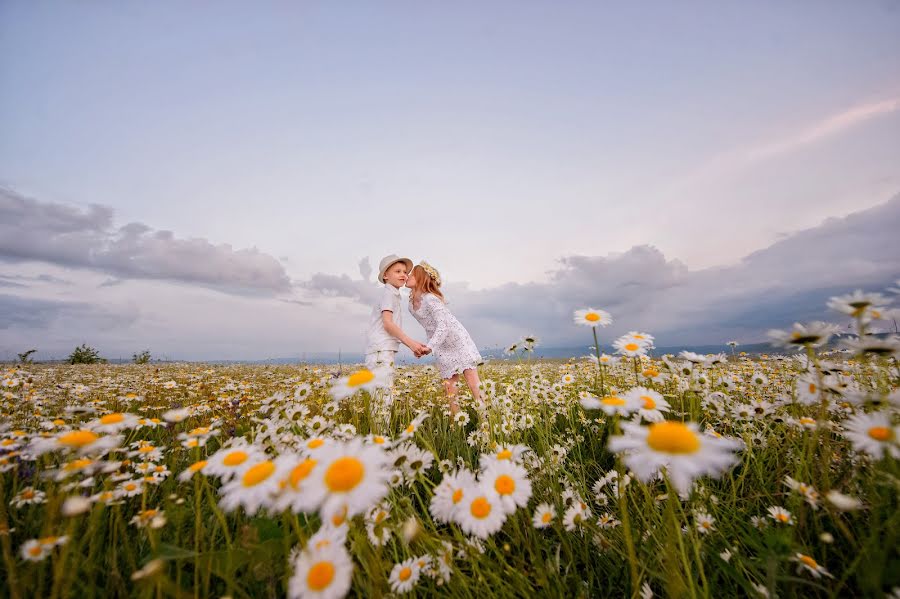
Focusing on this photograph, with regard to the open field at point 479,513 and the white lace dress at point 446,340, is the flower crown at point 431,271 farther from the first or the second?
the open field at point 479,513

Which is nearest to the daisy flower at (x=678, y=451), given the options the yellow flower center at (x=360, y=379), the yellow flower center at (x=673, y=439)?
the yellow flower center at (x=673, y=439)

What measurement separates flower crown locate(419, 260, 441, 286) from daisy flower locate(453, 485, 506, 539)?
541 cm

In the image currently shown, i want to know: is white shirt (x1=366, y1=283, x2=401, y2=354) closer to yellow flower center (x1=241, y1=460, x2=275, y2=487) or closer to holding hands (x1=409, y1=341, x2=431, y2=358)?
holding hands (x1=409, y1=341, x2=431, y2=358)

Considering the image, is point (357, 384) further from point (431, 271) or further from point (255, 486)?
point (431, 271)

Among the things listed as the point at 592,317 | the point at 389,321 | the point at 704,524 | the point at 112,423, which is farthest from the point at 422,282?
the point at 704,524

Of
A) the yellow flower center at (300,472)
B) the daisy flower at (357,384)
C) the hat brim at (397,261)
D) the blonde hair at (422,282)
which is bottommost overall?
the yellow flower center at (300,472)

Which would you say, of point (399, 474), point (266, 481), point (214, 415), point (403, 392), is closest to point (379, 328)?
point (403, 392)

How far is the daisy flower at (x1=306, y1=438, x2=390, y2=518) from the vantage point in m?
1.00

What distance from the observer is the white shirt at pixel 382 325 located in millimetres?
6145

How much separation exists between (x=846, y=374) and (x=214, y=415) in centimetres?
619

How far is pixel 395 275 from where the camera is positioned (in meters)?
6.61

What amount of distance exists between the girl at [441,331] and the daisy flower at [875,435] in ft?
15.5

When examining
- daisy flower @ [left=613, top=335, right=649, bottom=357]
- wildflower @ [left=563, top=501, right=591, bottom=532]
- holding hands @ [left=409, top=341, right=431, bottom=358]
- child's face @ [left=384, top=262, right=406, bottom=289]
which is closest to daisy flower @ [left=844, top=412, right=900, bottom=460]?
daisy flower @ [left=613, top=335, right=649, bottom=357]

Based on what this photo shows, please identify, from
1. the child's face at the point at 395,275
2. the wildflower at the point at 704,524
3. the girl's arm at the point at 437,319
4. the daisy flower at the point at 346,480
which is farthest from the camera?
the child's face at the point at 395,275
